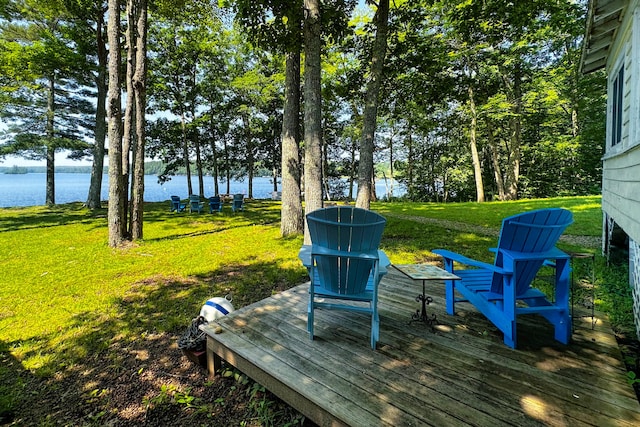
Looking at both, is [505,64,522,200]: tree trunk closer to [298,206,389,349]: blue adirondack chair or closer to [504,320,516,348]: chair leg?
[504,320,516,348]: chair leg

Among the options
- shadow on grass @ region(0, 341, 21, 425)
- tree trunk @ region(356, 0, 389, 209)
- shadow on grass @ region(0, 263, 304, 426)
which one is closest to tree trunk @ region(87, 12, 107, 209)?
tree trunk @ region(356, 0, 389, 209)

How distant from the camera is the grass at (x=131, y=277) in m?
3.22

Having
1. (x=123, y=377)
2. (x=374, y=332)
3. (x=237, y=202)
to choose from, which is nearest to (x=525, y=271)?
(x=374, y=332)

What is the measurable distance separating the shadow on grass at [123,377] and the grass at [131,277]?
22 mm

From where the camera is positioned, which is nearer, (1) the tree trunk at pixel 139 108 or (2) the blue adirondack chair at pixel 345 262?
(2) the blue adirondack chair at pixel 345 262

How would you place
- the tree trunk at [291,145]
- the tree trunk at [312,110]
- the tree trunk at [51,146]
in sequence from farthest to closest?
1. the tree trunk at [51,146]
2. the tree trunk at [291,145]
3. the tree trunk at [312,110]

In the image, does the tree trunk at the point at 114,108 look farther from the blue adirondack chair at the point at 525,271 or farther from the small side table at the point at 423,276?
the blue adirondack chair at the point at 525,271

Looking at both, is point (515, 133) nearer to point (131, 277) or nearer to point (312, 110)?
point (312, 110)

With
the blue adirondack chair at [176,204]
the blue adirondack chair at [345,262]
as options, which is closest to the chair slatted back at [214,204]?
the blue adirondack chair at [176,204]

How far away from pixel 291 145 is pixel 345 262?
18.5 feet

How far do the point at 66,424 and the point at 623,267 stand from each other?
24.9ft

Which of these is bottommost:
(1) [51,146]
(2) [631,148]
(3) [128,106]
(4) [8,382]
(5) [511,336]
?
(4) [8,382]

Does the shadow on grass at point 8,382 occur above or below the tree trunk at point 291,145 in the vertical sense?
below

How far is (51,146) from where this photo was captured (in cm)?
1526
